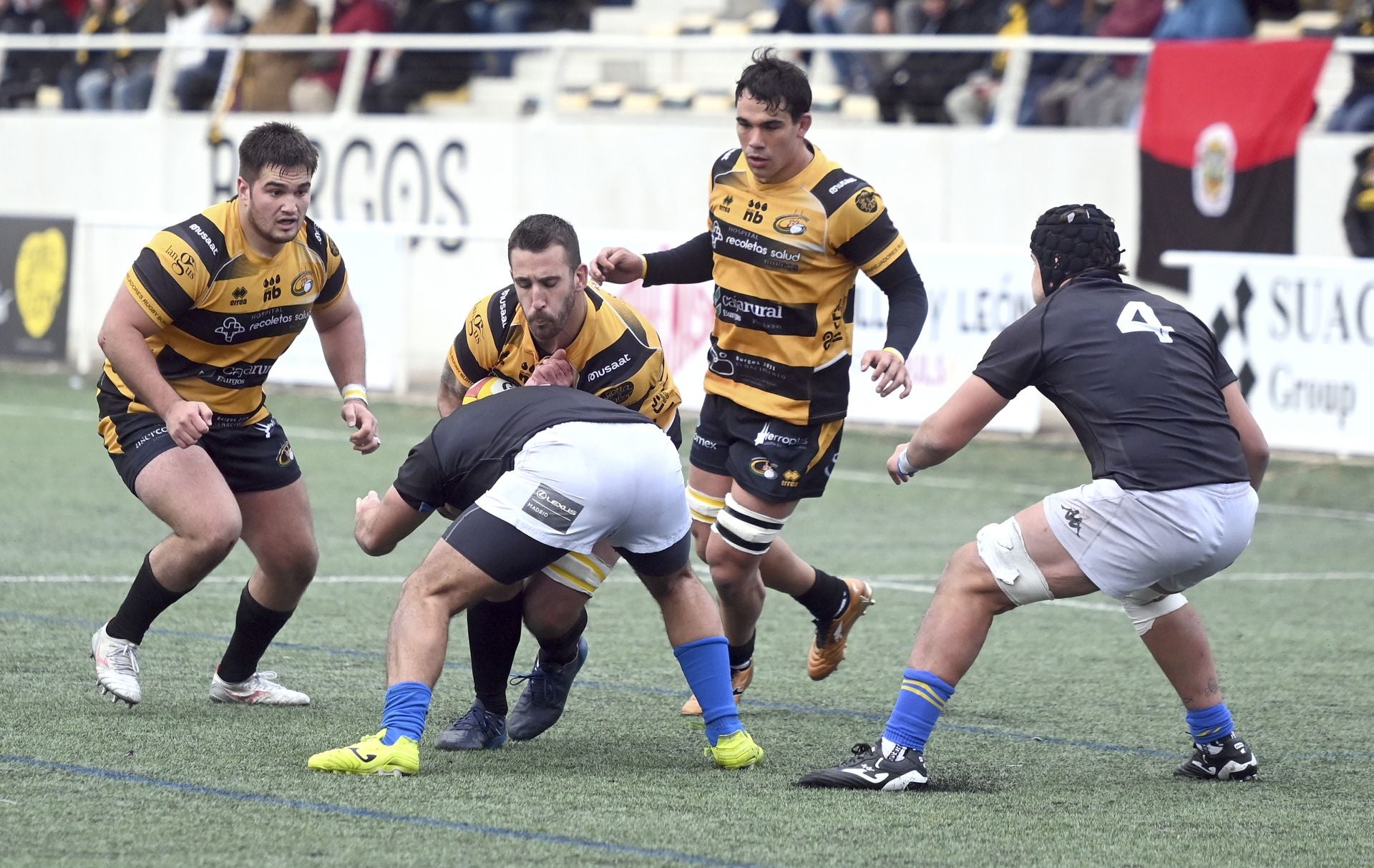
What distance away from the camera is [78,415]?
1540cm

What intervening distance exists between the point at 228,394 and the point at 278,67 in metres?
13.8

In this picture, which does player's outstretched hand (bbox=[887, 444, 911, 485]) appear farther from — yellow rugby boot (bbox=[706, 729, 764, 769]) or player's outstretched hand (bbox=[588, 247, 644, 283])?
player's outstretched hand (bbox=[588, 247, 644, 283])

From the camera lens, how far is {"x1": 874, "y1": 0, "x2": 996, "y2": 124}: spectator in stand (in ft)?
51.5

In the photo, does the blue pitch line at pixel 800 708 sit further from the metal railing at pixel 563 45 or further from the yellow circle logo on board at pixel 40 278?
the yellow circle logo on board at pixel 40 278

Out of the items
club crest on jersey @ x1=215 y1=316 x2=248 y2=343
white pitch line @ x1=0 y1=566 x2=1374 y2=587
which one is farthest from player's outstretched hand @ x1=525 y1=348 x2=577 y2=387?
white pitch line @ x1=0 y1=566 x2=1374 y2=587

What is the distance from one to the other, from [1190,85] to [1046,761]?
932 centimetres

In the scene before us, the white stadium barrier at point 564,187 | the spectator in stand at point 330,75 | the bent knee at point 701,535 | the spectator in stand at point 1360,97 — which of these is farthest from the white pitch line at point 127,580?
the spectator in stand at point 330,75

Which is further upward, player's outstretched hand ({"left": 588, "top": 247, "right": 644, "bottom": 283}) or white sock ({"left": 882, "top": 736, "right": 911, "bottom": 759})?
player's outstretched hand ({"left": 588, "top": 247, "right": 644, "bottom": 283})

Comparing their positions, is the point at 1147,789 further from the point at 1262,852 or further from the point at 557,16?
the point at 557,16

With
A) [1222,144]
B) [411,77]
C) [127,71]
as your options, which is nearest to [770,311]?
[1222,144]

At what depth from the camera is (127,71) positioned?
2072 centimetres

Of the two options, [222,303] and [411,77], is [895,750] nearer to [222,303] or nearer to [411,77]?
[222,303]

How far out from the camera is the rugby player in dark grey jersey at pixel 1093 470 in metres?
5.32

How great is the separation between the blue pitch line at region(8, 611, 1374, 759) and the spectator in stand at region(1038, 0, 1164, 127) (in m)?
9.08
